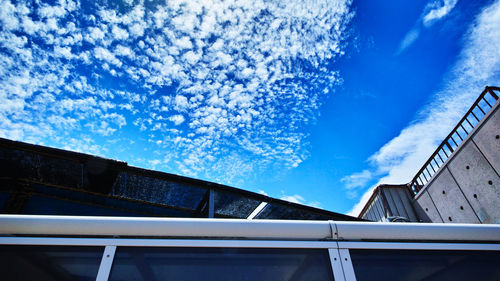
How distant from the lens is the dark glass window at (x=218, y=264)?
57.5 inches

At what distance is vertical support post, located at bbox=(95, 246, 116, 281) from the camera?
4.62 ft

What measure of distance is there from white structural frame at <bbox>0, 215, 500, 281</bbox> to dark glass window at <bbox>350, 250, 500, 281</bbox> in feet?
0.13

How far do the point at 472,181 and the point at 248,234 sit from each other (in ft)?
41.6

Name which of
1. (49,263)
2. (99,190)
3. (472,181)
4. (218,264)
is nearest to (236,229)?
(218,264)

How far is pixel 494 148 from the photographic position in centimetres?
883

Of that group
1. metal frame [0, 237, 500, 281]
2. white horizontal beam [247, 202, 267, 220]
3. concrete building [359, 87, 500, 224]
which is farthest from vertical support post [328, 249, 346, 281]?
concrete building [359, 87, 500, 224]

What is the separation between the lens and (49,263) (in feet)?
4.66

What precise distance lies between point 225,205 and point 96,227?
4.40 meters

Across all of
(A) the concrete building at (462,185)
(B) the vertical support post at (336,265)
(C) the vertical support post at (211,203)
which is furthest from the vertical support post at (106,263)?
(A) the concrete building at (462,185)

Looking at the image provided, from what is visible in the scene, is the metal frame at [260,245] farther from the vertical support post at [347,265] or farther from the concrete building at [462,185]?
the concrete building at [462,185]

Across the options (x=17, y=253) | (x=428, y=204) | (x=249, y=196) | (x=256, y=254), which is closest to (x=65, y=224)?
(x=17, y=253)

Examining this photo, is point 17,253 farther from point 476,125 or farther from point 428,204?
point 428,204

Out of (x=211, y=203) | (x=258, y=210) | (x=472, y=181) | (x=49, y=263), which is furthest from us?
(x=472, y=181)

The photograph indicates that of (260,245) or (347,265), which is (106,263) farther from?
(347,265)
